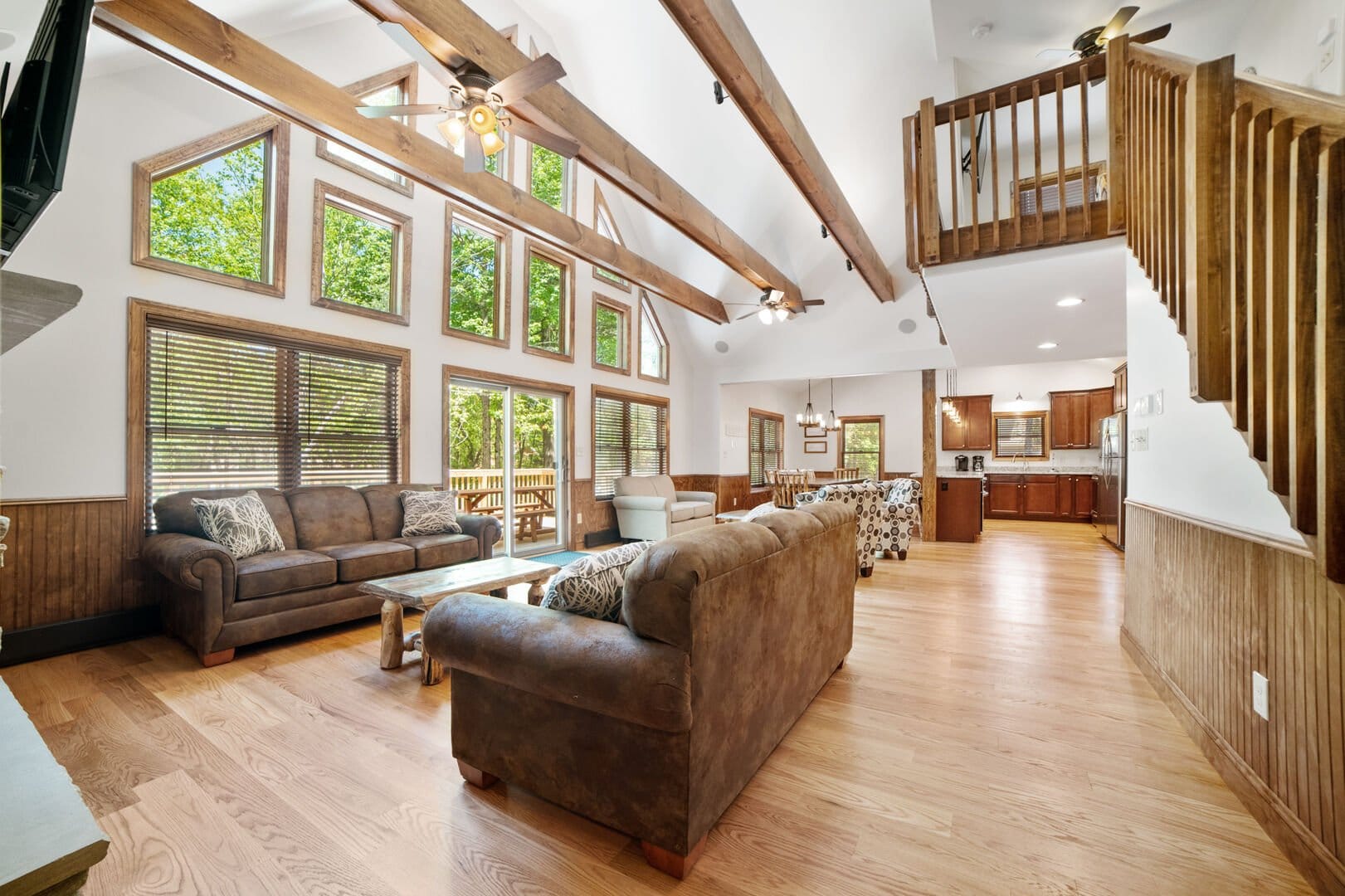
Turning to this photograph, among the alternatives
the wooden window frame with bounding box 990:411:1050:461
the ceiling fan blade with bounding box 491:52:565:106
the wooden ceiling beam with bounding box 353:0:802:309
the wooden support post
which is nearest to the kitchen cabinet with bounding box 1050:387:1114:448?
the wooden window frame with bounding box 990:411:1050:461

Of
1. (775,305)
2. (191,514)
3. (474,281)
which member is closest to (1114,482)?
(775,305)

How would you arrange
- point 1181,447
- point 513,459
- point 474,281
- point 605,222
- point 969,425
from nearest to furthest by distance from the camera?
point 1181,447
point 474,281
point 513,459
point 605,222
point 969,425

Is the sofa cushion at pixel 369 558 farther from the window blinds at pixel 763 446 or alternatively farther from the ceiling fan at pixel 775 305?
the window blinds at pixel 763 446

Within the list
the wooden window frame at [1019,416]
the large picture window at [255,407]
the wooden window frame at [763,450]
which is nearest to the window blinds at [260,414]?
the large picture window at [255,407]

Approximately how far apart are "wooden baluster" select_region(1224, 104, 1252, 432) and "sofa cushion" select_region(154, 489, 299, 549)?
479 cm

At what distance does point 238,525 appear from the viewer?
11.4 feet

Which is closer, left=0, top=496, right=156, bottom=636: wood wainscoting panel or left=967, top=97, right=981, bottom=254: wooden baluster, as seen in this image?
left=0, top=496, right=156, bottom=636: wood wainscoting panel

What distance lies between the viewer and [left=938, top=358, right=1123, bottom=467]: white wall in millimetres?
8969

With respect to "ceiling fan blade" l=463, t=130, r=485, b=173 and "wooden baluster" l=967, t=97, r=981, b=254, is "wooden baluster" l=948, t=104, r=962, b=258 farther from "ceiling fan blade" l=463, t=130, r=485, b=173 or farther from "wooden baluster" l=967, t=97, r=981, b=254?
"ceiling fan blade" l=463, t=130, r=485, b=173

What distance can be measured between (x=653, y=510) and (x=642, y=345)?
261 cm

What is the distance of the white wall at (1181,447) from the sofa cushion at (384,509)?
4879mm

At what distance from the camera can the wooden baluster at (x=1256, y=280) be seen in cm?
115

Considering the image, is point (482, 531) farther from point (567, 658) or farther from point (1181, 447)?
point (1181, 447)

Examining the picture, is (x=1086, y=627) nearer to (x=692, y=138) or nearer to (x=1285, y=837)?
(x=1285, y=837)
